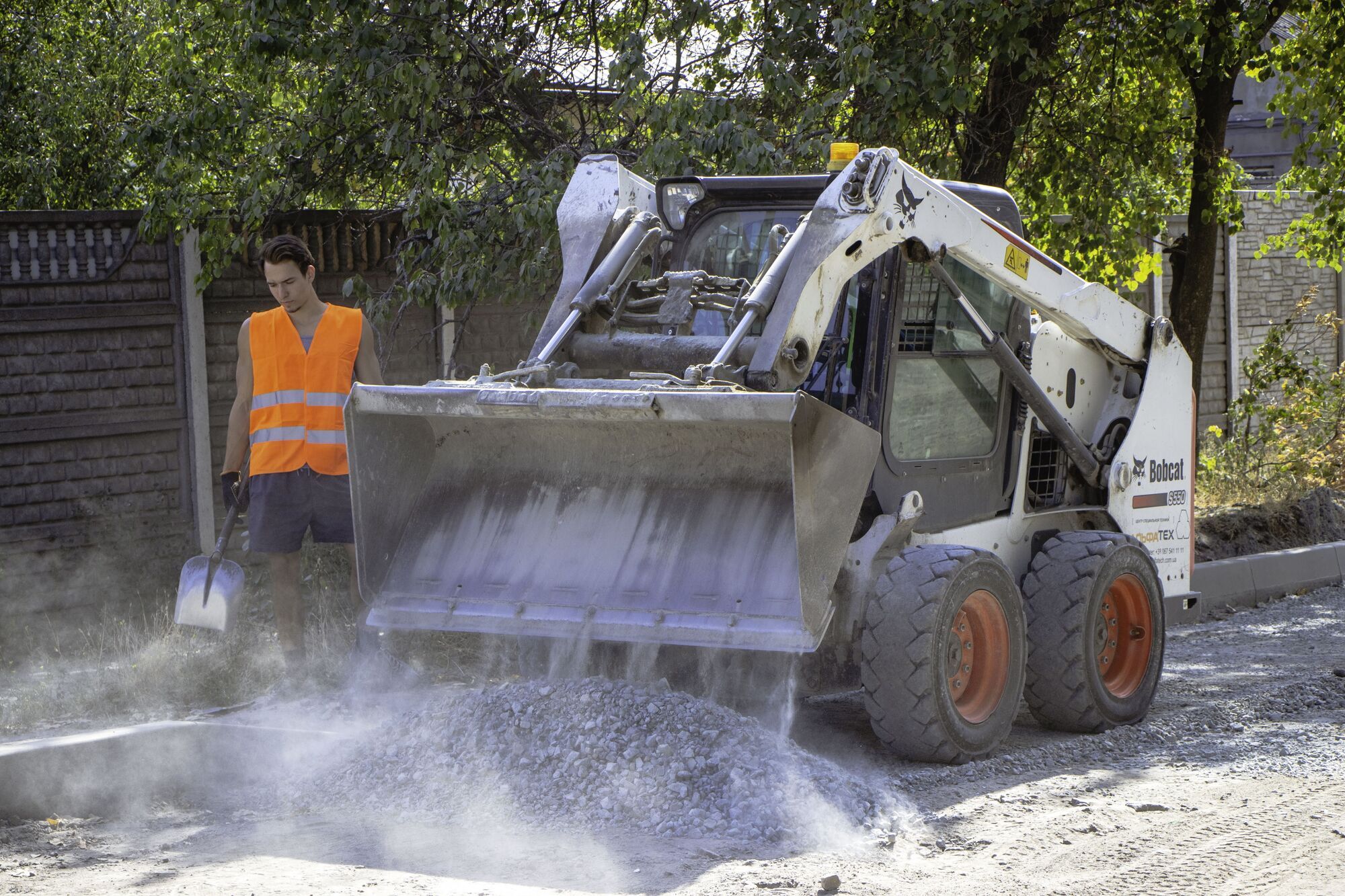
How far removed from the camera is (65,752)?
515 centimetres

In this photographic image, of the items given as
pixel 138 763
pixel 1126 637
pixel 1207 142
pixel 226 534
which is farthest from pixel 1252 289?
pixel 138 763

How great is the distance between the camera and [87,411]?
27.9 ft

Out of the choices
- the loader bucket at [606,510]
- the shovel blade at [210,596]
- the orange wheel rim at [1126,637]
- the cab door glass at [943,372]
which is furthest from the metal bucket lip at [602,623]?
the orange wheel rim at [1126,637]

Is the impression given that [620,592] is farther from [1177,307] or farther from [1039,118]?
[1177,307]

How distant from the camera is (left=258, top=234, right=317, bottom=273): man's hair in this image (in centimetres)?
631

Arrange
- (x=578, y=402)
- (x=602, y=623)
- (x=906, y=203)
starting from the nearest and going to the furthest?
(x=578, y=402) < (x=602, y=623) < (x=906, y=203)

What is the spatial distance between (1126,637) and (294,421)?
3.50m

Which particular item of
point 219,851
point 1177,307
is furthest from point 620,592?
point 1177,307

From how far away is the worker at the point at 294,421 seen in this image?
6.33m

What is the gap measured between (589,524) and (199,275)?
3844mm

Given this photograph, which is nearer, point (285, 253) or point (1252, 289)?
point (285, 253)

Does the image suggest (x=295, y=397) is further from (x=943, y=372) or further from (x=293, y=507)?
(x=943, y=372)

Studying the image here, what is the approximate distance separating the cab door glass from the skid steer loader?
Answer: 1 cm

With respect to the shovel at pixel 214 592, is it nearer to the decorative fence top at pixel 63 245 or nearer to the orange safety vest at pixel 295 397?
the orange safety vest at pixel 295 397
